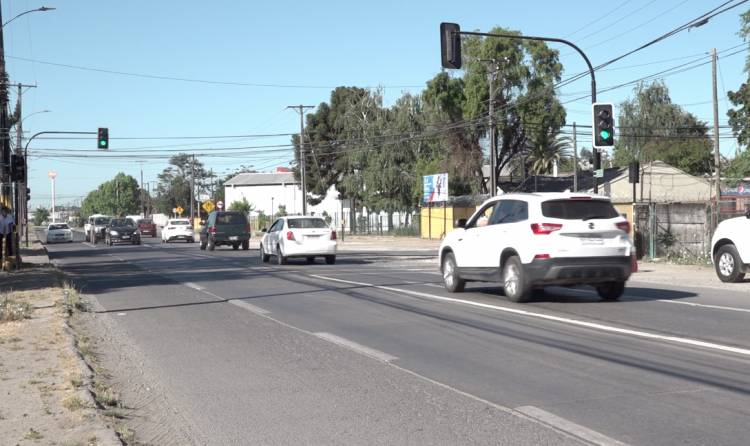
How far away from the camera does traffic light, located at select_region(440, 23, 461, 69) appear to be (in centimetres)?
2023

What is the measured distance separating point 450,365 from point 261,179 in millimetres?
120503

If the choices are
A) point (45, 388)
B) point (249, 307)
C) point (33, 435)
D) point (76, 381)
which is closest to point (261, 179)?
point (249, 307)

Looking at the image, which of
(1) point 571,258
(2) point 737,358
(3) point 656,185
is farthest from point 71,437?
(3) point 656,185

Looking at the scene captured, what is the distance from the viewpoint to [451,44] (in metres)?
20.3

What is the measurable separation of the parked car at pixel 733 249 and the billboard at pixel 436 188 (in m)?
35.8

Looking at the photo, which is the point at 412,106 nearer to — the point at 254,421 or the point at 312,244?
the point at 312,244

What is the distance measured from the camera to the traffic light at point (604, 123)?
22203 millimetres

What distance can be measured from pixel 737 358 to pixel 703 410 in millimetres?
2388

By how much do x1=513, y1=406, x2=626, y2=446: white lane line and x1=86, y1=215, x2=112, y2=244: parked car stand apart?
5476 centimetres

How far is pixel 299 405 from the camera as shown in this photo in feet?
22.8

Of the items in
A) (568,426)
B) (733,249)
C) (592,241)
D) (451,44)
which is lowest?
(568,426)

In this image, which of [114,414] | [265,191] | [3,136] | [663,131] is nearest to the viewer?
[114,414]

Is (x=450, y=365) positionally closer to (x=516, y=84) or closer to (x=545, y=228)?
(x=545, y=228)

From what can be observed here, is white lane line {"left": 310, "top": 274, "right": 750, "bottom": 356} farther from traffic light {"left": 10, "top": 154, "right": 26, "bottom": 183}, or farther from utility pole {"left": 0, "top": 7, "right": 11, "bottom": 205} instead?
traffic light {"left": 10, "top": 154, "right": 26, "bottom": 183}
